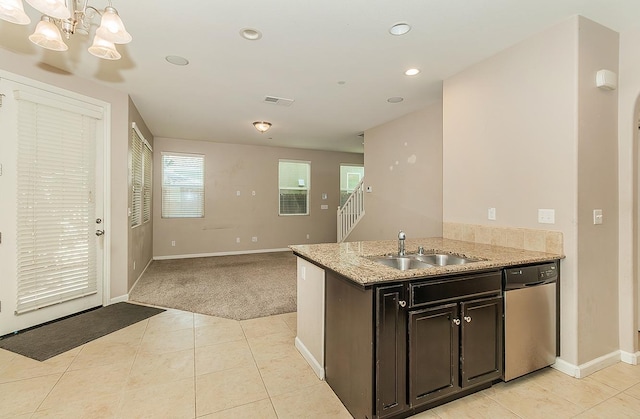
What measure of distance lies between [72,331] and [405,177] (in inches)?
191

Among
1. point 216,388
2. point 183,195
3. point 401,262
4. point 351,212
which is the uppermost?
point 183,195

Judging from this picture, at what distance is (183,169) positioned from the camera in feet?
23.4

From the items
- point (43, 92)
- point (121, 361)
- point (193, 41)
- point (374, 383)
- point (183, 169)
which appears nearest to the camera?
point (374, 383)

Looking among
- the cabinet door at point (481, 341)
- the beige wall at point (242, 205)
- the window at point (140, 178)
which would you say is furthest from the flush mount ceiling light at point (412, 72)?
the beige wall at point (242, 205)

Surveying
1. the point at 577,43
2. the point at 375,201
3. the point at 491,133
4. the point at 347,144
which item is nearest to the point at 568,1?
the point at 577,43

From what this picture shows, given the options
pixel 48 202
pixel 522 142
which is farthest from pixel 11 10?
pixel 522 142

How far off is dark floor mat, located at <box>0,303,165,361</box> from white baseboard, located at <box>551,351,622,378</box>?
4.06 m

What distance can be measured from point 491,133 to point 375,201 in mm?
3177

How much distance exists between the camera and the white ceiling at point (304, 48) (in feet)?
7.30

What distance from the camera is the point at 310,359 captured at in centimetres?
245

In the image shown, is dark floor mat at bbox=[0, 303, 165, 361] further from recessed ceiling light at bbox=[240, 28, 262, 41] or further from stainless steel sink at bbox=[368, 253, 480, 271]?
recessed ceiling light at bbox=[240, 28, 262, 41]

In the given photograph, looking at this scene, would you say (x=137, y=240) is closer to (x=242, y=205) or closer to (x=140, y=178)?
(x=140, y=178)

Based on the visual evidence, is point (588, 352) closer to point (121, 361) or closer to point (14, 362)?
point (121, 361)

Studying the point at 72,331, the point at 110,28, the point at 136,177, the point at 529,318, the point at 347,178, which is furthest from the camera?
the point at 347,178
